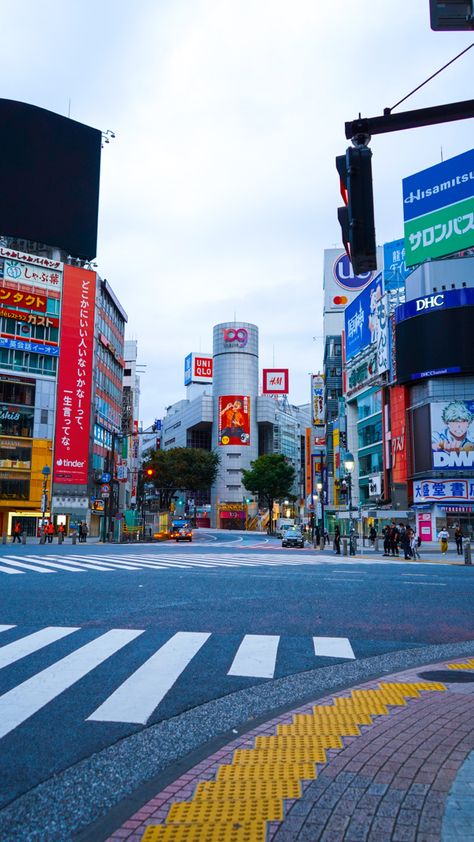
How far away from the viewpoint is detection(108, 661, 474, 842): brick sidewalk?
339cm

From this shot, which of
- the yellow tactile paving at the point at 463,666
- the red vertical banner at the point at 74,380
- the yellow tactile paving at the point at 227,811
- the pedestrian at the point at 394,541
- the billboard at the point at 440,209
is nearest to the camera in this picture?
the yellow tactile paving at the point at 227,811

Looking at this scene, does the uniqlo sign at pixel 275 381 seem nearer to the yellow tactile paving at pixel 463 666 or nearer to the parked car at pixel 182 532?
the parked car at pixel 182 532

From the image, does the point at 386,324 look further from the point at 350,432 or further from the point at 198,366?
the point at 198,366

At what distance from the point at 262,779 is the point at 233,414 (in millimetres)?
132623

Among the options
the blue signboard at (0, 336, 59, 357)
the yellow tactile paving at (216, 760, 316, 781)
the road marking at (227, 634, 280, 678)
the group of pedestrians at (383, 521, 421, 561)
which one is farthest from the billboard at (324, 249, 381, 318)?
the yellow tactile paving at (216, 760, 316, 781)

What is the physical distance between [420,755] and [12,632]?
674 cm

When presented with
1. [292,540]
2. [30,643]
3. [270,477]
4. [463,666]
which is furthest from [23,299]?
[463,666]

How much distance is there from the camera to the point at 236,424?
447 feet

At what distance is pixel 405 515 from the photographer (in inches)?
2178

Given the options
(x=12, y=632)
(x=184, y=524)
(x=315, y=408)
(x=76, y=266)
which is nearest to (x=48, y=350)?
(x=76, y=266)

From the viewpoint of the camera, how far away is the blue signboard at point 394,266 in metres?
73.2

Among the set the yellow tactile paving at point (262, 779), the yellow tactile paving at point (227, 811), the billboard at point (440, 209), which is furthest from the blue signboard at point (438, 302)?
the yellow tactile paving at point (227, 811)

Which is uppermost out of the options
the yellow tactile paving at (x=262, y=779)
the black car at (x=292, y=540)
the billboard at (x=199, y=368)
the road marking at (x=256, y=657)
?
the billboard at (x=199, y=368)

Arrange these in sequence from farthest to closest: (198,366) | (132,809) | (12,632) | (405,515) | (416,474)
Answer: (198,366), (416,474), (405,515), (12,632), (132,809)
